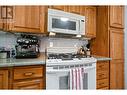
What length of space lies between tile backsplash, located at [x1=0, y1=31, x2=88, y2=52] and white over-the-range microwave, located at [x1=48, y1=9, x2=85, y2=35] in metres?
0.31

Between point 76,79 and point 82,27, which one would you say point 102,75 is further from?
point 82,27

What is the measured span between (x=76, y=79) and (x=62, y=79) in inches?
7.3

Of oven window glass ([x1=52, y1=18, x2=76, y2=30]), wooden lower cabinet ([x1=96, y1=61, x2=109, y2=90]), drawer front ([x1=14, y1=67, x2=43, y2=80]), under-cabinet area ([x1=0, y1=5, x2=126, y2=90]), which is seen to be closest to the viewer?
drawer front ([x1=14, y1=67, x2=43, y2=80])

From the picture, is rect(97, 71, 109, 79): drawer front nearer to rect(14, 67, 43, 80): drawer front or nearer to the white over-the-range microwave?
the white over-the-range microwave

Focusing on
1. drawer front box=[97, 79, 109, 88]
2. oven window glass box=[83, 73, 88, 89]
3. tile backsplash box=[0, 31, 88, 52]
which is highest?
tile backsplash box=[0, 31, 88, 52]

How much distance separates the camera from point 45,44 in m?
2.59

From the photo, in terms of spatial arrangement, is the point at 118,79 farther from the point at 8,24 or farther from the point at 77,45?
the point at 8,24

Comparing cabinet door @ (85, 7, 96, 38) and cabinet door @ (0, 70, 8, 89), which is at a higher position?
cabinet door @ (85, 7, 96, 38)

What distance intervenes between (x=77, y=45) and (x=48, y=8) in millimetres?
993

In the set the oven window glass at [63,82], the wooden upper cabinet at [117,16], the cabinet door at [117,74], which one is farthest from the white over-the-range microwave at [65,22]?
the cabinet door at [117,74]

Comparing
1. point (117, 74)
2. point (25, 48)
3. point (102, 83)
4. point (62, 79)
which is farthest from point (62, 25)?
point (117, 74)

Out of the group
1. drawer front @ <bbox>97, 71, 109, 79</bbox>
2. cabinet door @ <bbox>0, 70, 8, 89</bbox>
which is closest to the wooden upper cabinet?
drawer front @ <bbox>97, 71, 109, 79</bbox>

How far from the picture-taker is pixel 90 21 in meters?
2.89

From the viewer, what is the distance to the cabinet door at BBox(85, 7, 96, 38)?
9.32 feet
